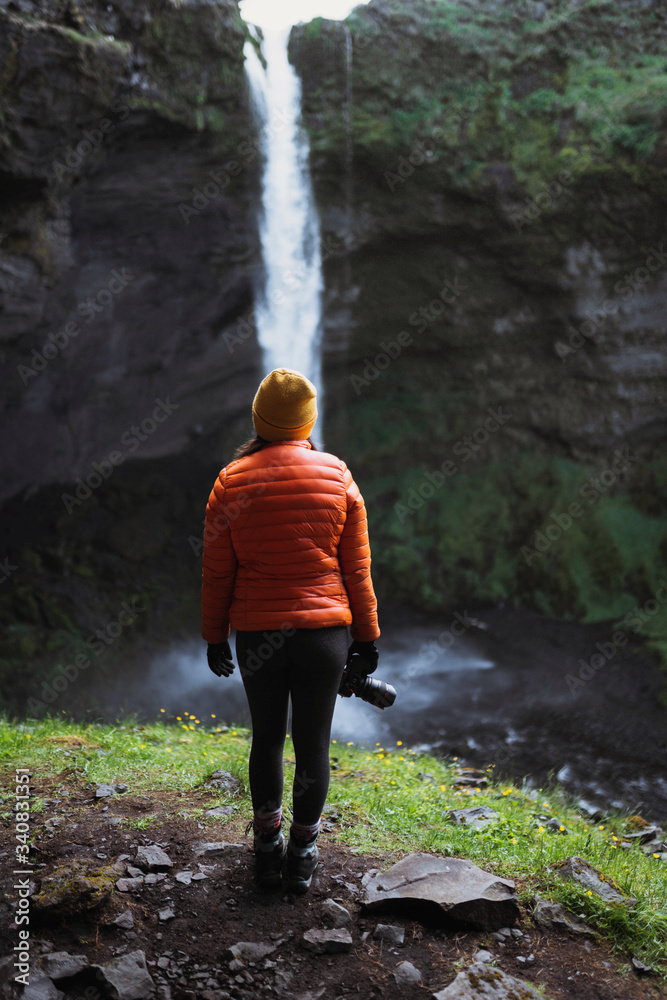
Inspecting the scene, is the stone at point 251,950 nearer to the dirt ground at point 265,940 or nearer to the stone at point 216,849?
the dirt ground at point 265,940

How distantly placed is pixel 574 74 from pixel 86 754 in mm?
11054

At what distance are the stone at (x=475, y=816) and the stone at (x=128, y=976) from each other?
1.89m

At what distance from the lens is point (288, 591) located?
8.87 feet

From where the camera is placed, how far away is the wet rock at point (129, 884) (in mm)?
2799

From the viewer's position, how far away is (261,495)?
107 inches

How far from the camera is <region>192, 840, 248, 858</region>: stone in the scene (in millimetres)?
3133

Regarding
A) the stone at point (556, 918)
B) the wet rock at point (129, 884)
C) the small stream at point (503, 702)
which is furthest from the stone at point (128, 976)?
the small stream at point (503, 702)

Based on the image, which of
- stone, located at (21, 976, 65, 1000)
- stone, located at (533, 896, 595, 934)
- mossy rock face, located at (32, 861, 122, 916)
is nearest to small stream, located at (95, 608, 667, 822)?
stone, located at (533, 896, 595, 934)

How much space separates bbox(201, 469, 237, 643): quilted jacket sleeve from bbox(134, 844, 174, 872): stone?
1027 millimetres

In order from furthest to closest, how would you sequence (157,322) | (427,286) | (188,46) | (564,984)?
(427,286) < (157,322) < (188,46) < (564,984)

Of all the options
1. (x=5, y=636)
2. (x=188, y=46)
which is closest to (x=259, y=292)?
(x=188, y=46)

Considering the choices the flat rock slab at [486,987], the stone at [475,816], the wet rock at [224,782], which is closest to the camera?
the flat rock slab at [486,987]

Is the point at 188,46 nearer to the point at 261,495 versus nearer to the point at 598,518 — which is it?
the point at 261,495

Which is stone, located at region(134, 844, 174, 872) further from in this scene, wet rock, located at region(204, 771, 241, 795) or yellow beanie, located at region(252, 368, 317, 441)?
yellow beanie, located at region(252, 368, 317, 441)
